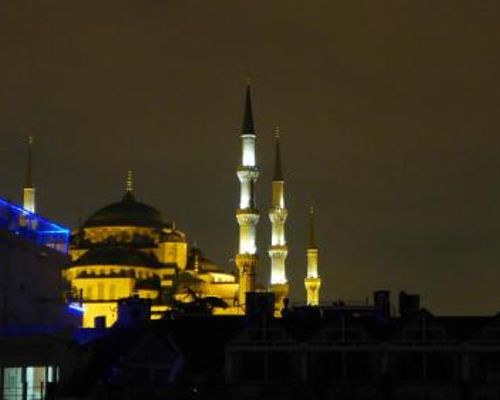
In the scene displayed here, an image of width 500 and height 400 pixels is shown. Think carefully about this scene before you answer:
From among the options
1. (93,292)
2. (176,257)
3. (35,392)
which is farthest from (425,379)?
(176,257)

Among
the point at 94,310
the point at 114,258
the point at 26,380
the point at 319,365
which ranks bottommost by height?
the point at 319,365

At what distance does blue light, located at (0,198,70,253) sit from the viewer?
68625 mm

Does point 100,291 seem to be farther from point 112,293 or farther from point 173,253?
point 173,253

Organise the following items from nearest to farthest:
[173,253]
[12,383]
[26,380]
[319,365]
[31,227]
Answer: [319,365] → [12,383] → [26,380] → [31,227] → [173,253]

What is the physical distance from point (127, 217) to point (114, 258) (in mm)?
11041

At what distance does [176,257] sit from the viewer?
385 feet

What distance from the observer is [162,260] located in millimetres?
117062

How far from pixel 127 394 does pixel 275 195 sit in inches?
2972

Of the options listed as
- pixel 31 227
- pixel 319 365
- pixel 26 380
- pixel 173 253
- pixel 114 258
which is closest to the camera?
pixel 319 365

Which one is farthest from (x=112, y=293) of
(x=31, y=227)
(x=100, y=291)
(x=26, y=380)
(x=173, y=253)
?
(x=26, y=380)

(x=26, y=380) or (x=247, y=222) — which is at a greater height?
(x=247, y=222)

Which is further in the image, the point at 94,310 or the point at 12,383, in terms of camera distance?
the point at 94,310

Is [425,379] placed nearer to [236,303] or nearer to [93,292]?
[236,303]

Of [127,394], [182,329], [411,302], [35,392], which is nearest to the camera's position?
[127,394]
